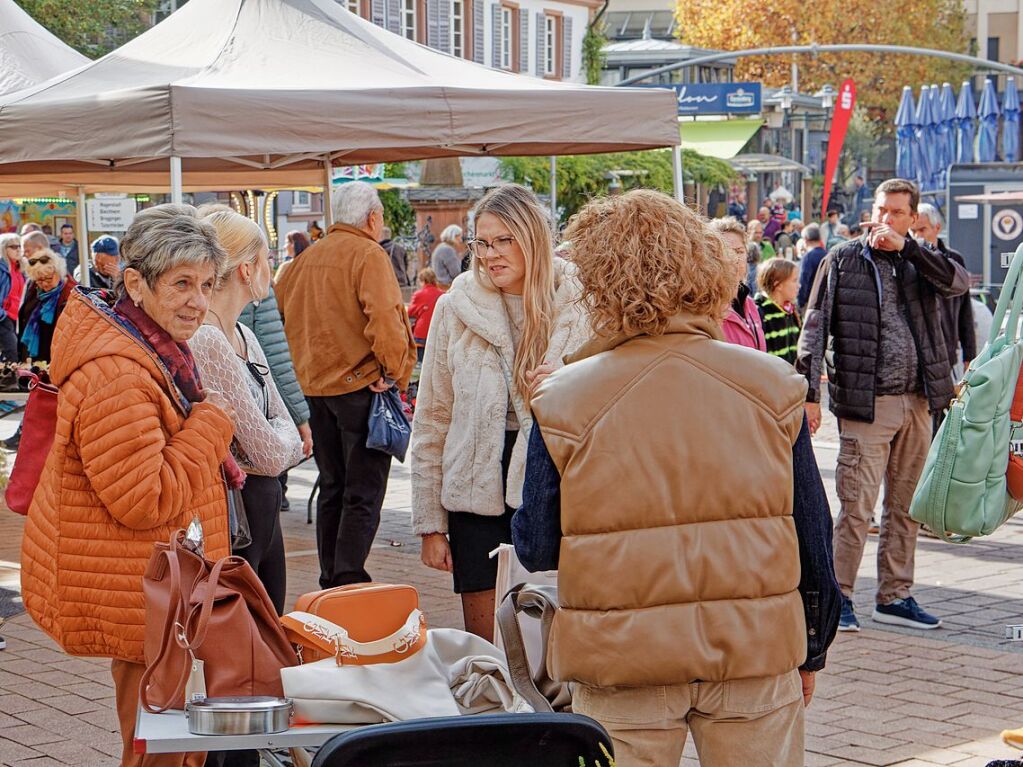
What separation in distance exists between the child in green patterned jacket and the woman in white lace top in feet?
15.1

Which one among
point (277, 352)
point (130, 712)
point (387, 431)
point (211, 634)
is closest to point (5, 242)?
point (387, 431)

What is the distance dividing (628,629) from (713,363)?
0.53 meters

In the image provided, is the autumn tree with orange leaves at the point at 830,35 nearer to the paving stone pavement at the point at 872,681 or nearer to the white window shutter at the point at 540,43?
the white window shutter at the point at 540,43

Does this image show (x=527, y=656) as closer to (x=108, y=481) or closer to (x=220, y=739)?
(x=220, y=739)

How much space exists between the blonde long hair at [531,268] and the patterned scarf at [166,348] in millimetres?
1191

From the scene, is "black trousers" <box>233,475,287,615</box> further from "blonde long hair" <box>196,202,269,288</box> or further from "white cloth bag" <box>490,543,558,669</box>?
"white cloth bag" <box>490,543,558,669</box>

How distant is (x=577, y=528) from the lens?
3.00 m

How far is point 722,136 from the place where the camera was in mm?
50969

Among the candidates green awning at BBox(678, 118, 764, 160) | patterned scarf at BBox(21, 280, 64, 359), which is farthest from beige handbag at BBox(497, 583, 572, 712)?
green awning at BBox(678, 118, 764, 160)

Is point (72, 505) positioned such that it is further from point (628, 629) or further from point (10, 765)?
point (10, 765)

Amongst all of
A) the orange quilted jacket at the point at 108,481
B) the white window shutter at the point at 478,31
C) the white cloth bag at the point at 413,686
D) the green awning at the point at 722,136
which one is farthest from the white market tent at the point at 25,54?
the green awning at the point at 722,136

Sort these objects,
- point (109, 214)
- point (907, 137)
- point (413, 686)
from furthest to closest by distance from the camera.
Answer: point (907, 137)
point (109, 214)
point (413, 686)

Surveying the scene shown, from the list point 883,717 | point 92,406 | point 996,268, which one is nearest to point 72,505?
point 92,406

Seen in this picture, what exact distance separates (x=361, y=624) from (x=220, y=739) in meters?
0.44
